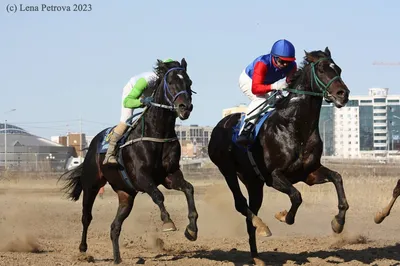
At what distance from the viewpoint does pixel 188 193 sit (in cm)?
1025

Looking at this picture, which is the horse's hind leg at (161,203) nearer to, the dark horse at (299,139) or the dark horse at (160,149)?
the dark horse at (160,149)

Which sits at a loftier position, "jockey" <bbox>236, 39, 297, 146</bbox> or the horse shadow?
"jockey" <bbox>236, 39, 297, 146</bbox>

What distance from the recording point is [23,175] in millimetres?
39938

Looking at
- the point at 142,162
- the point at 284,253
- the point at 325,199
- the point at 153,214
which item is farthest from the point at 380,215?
the point at 325,199

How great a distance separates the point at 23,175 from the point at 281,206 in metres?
20.7

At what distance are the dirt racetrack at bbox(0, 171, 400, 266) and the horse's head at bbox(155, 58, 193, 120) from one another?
8.36 feet

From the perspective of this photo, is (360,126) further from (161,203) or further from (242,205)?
(161,203)

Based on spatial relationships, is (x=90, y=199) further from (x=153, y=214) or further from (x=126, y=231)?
(x=153, y=214)

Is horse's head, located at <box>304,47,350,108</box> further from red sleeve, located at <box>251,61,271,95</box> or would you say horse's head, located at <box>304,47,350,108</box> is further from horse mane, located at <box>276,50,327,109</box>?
red sleeve, located at <box>251,61,271,95</box>

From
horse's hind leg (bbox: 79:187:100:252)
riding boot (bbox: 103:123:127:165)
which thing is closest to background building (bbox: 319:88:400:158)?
horse's hind leg (bbox: 79:187:100:252)

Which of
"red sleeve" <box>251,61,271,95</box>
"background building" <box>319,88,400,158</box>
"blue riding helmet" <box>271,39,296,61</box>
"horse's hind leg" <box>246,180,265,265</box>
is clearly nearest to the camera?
"blue riding helmet" <box>271,39,296,61</box>

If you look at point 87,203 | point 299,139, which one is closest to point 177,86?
point 299,139

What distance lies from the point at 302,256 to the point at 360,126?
156952 mm

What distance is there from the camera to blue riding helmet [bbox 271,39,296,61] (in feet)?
35.7
